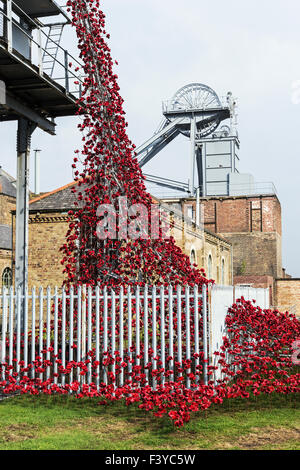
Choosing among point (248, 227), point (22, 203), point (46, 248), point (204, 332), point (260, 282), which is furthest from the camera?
point (248, 227)

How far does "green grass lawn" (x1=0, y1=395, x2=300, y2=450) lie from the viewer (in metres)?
6.72

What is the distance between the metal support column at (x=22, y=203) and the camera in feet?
45.7

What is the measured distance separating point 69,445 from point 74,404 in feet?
8.24

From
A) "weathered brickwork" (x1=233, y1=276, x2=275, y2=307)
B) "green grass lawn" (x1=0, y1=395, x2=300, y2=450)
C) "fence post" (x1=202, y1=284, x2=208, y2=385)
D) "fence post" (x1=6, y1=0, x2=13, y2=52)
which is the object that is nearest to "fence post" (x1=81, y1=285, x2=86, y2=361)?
"green grass lawn" (x1=0, y1=395, x2=300, y2=450)

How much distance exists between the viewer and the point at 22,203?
46.2 feet

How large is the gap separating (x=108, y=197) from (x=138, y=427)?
18.0ft

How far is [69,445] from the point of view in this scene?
6.71 meters

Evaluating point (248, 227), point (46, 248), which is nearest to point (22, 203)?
point (46, 248)

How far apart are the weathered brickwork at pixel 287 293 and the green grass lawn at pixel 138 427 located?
31.6 meters

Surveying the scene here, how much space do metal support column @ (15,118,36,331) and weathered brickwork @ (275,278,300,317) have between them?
28.8 meters

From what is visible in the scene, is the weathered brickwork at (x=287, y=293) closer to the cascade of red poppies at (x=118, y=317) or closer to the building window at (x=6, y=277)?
the building window at (x=6, y=277)

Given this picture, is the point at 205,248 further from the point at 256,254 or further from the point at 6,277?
the point at 256,254
